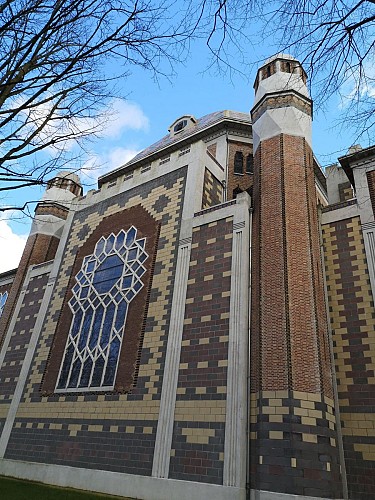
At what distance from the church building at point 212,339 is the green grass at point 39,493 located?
48 centimetres

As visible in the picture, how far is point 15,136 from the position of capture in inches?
284

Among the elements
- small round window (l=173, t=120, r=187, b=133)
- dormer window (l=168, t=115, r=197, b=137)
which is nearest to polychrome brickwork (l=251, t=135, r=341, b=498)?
dormer window (l=168, t=115, r=197, b=137)

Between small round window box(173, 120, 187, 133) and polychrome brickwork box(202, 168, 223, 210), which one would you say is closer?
polychrome brickwork box(202, 168, 223, 210)

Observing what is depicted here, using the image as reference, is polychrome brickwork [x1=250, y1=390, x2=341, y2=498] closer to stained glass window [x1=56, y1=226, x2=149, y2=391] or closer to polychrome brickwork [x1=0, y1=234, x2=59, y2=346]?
stained glass window [x1=56, y1=226, x2=149, y2=391]

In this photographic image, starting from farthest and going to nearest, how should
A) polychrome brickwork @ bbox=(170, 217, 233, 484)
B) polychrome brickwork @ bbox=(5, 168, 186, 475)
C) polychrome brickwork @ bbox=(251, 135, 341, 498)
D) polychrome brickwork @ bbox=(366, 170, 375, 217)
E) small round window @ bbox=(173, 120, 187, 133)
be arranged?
small round window @ bbox=(173, 120, 187, 133) < polychrome brickwork @ bbox=(366, 170, 375, 217) < polychrome brickwork @ bbox=(5, 168, 186, 475) < polychrome brickwork @ bbox=(170, 217, 233, 484) < polychrome brickwork @ bbox=(251, 135, 341, 498)

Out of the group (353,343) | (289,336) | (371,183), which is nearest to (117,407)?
(289,336)

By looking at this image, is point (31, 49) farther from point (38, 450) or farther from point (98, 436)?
point (38, 450)

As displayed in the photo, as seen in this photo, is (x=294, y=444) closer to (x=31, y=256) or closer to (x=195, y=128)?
(x=31, y=256)

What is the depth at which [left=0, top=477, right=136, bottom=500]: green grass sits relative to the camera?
371 inches

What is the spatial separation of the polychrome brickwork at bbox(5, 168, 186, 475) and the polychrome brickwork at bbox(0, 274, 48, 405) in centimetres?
112

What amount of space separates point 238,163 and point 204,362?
1154 centimetres

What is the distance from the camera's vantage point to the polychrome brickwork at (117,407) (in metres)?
10.6

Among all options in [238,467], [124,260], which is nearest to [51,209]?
[124,260]

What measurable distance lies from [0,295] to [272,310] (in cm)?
1909
